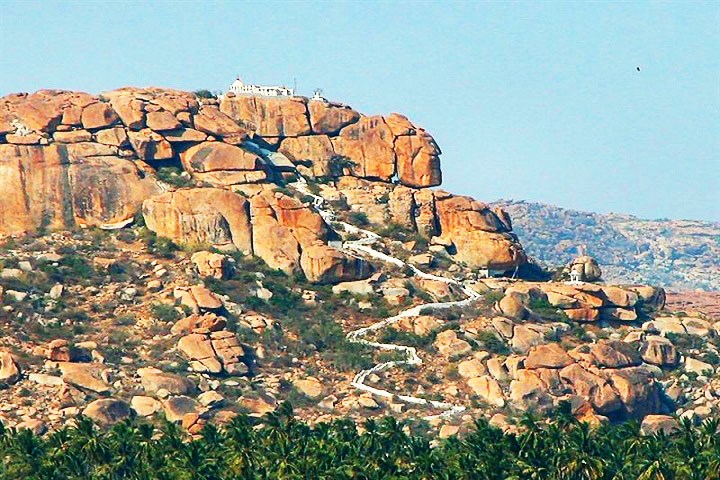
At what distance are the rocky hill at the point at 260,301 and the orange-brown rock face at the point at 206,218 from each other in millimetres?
183

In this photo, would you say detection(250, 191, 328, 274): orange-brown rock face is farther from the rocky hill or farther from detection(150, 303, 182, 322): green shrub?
detection(150, 303, 182, 322): green shrub

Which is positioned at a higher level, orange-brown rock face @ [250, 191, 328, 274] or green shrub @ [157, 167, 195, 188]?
green shrub @ [157, 167, 195, 188]

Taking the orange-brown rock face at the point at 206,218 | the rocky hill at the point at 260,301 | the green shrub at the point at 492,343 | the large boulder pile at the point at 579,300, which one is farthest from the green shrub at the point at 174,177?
the green shrub at the point at 492,343

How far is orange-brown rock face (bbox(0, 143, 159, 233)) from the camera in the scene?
18375cm

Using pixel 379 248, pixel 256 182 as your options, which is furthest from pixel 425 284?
pixel 256 182

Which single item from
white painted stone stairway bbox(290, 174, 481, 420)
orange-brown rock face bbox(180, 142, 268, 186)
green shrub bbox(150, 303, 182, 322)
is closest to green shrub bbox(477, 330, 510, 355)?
white painted stone stairway bbox(290, 174, 481, 420)

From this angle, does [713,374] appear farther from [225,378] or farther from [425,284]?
[225,378]

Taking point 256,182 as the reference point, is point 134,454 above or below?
below

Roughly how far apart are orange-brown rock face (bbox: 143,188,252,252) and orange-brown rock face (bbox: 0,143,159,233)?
213 inches

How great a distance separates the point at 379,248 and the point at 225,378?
3355cm

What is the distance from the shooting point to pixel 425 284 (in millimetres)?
183875

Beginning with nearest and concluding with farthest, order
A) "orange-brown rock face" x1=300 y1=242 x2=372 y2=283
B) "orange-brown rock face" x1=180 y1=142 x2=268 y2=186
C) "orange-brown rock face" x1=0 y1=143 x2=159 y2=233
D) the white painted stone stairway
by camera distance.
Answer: the white painted stone stairway
"orange-brown rock face" x1=300 y1=242 x2=372 y2=283
"orange-brown rock face" x1=0 y1=143 x2=159 y2=233
"orange-brown rock face" x1=180 y1=142 x2=268 y2=186

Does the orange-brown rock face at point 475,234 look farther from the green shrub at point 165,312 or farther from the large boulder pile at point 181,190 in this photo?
the green shrub at point 165,312

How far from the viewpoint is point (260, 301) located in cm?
17600
